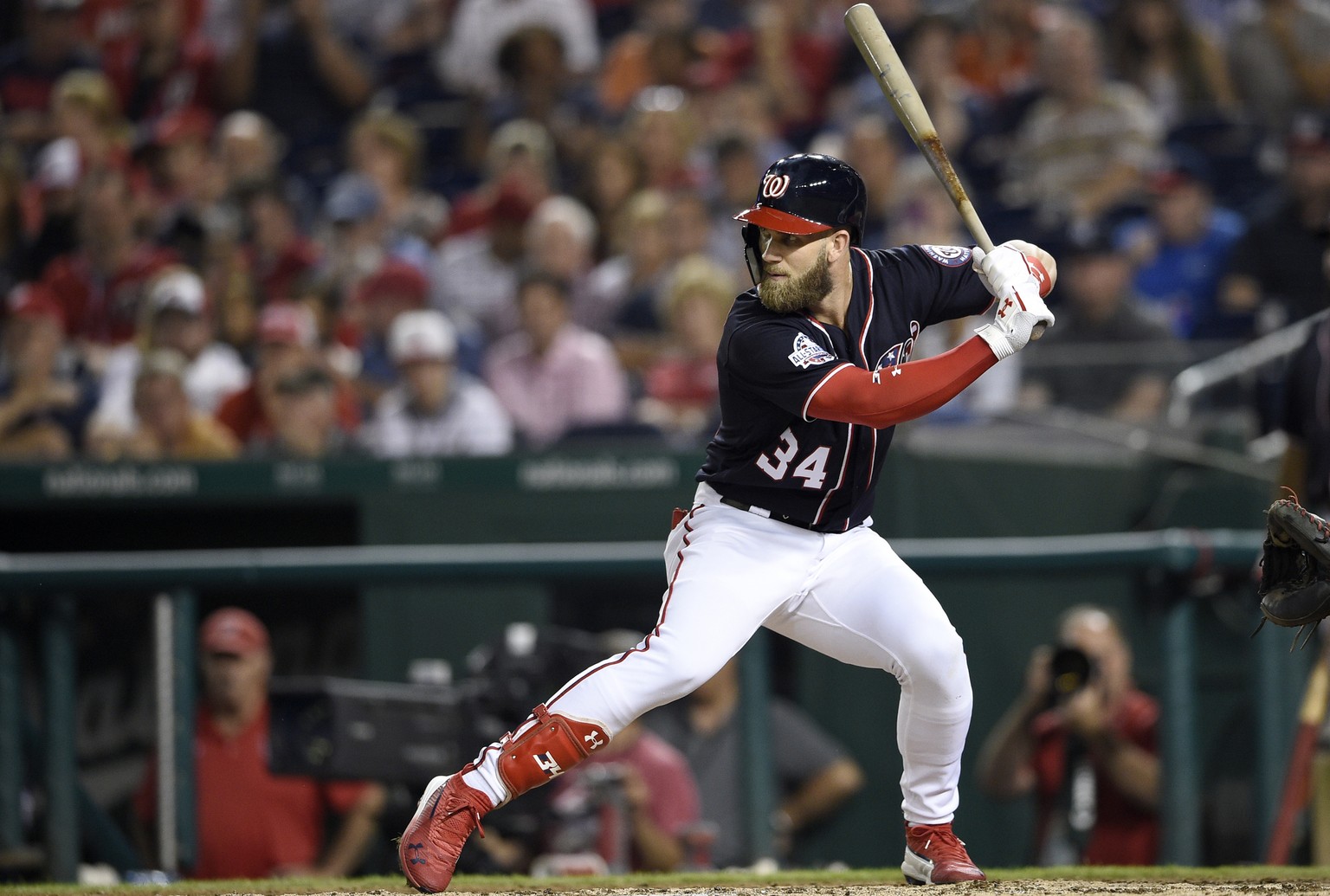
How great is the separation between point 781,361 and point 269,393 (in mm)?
3765

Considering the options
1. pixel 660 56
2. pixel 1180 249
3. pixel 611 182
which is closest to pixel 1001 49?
pixel 660 56

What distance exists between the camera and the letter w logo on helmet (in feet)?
11.2

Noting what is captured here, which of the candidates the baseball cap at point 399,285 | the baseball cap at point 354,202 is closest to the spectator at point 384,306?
the baseball cap at point 399,285

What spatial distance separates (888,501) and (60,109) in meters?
5.99

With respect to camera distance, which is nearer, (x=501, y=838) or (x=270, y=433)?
(x=501, y=838)

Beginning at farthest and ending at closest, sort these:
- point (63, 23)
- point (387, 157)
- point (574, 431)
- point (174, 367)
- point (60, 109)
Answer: point (63, 23), point (60, 109), point (387, 157), point (174, 367), point (574, 431)

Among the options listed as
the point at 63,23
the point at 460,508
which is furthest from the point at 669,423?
the point at 63,23

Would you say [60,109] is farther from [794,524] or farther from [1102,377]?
[794,524]

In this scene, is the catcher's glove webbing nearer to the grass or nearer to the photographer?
the grass

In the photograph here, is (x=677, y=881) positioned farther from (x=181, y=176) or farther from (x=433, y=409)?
(x=181, y=176)

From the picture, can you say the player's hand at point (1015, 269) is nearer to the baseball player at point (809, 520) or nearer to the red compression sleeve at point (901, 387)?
the baseball player at point (809, 520)

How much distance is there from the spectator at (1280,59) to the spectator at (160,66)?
563 centimetres

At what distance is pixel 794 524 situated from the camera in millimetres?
3520

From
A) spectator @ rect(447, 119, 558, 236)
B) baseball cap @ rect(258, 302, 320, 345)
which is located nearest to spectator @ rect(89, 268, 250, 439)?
baseball cap @ rect(258, 302, 320, 345)
